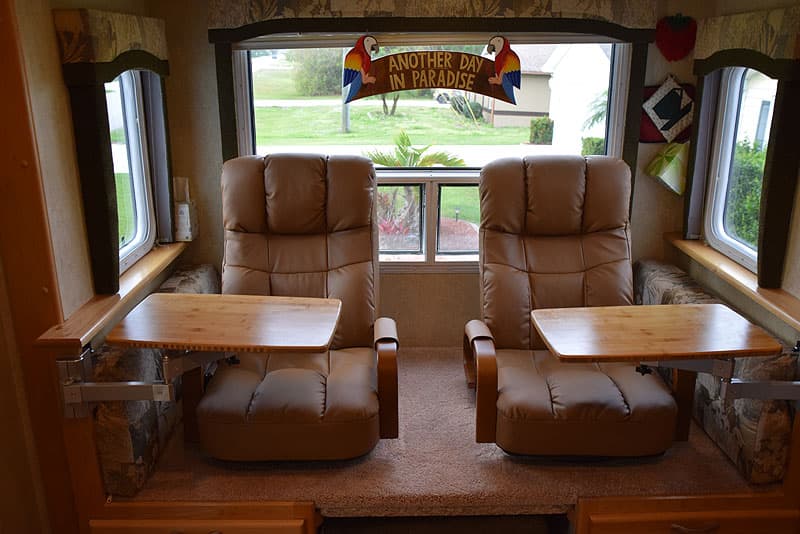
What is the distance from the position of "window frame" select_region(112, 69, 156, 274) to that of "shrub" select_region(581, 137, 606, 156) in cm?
221

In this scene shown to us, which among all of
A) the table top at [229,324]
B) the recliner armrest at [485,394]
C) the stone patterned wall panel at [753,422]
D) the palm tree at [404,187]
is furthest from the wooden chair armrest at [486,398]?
the palm tree at [404,187]

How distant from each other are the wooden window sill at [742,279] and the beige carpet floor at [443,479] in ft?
2.04

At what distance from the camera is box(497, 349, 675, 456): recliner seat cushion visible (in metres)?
2.46

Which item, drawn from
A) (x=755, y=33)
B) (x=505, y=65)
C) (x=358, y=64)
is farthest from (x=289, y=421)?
(x=755, y=33)

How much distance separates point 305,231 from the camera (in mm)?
3027

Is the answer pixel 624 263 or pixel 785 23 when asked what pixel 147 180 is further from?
pixel 785 23

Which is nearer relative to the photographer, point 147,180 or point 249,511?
point 249,511

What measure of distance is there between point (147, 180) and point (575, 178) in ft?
6.65

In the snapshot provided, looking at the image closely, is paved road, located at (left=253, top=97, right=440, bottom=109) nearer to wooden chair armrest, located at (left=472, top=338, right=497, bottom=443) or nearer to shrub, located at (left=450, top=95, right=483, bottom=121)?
shrub, located at (left=450, top=95, right=483, bottom=121)

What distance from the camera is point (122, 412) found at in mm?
2322

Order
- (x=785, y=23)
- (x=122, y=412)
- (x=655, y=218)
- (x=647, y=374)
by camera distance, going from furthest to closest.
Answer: (x=655, y=218), (x=647, y=374), (x=785, y=23), (x=122, y=412)

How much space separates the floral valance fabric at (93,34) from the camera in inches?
90.5

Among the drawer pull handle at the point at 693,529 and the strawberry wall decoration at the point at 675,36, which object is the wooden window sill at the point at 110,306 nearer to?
the drawer pull handle at the point at 693,529

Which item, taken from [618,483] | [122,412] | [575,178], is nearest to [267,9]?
[575,178]
